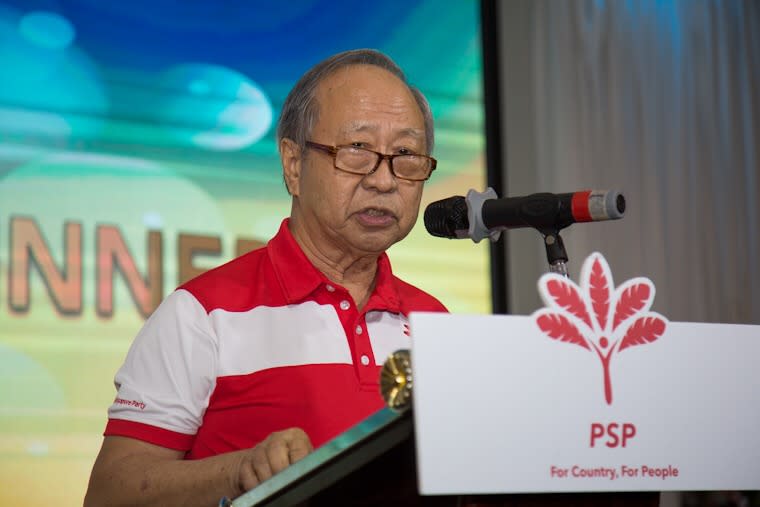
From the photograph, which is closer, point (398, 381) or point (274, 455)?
point (398, 381)

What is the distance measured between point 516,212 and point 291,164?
2.38 feet

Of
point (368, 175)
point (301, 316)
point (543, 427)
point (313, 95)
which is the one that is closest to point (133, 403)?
point (301, 316)

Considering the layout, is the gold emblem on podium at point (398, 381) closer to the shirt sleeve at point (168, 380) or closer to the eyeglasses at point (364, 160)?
the shirt sleeve at point (168, 380)

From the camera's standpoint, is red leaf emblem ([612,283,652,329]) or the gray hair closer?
red leaf emblem ([612,283,652,329])

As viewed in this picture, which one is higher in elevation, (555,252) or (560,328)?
(555,252)

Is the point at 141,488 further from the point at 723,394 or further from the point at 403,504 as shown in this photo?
the point at 723,394

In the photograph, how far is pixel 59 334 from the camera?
3.17 meters

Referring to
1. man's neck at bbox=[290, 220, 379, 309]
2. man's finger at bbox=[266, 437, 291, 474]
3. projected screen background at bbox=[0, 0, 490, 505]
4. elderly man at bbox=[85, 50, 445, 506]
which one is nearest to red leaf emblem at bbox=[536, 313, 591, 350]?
man's finger at bbox=[266, 437, 291, 474]

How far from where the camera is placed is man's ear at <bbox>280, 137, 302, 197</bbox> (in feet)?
6.70

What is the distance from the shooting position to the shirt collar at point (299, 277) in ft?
6.26

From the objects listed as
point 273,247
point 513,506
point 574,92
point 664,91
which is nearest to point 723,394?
point 513,506

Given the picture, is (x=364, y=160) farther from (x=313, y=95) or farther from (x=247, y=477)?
(x=247, y=477)

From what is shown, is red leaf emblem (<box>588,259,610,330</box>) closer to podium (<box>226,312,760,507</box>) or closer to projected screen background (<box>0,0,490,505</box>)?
podium (<box>226,312,760,507</box>)

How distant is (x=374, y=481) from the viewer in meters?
1.15
